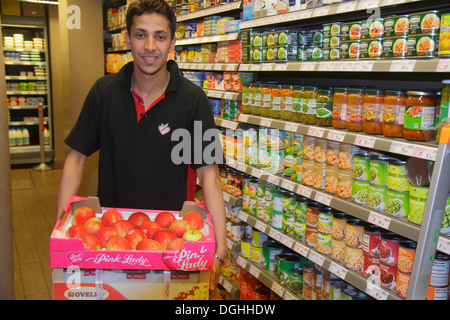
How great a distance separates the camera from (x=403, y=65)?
2.23 m

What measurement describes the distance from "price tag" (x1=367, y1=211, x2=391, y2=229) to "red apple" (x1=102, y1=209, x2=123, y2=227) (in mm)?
1447

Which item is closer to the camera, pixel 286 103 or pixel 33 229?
pixel 286 103

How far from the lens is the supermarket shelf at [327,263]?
2477 millimetres

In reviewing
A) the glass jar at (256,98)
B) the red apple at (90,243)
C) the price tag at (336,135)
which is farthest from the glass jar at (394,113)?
the red apple at (90,243)

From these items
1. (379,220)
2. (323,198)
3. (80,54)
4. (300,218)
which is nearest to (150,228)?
(379,220)

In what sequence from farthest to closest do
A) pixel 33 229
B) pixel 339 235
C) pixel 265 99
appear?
pixel 33 229 → pixel 265 99 → pixel 339 235

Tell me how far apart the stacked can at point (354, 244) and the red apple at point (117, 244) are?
1702 mm

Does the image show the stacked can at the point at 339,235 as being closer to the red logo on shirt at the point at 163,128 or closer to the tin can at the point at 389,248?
the tin can at the point at 389,248

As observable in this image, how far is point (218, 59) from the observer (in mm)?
4293

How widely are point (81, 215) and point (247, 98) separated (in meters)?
2.40

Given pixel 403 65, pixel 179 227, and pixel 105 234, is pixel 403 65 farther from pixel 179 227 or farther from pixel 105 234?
pixel 105 234

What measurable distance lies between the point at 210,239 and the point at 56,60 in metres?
8.82

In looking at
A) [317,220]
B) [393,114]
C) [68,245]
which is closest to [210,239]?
[68,245]
